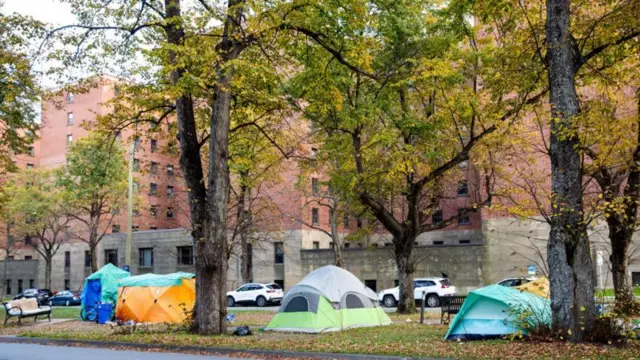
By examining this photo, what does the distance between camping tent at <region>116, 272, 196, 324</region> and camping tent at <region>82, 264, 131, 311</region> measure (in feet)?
6.15

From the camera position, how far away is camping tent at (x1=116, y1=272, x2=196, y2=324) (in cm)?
2398

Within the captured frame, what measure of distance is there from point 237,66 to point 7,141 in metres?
14.3

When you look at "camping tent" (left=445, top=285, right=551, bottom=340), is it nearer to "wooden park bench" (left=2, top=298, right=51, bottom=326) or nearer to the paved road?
the paved road

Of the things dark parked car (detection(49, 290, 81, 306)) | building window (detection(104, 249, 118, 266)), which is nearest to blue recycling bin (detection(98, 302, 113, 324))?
dark parked car (detection(49, 290, 81, 306))

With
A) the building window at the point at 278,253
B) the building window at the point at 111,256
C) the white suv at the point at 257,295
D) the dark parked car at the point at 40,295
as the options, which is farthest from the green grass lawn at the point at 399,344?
the building window at the point at 111,256

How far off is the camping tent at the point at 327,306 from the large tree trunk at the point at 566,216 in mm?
7940

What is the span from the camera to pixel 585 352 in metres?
10.8

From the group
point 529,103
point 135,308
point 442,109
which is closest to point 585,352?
point 529,103

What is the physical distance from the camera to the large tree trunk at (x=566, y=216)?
39.8ft

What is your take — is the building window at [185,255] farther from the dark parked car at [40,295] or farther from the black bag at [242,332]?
the black bag at [242,332]

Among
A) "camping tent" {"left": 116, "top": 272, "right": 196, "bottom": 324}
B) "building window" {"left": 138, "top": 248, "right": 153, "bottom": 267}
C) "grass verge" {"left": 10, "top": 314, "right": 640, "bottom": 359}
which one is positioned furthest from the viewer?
"building window" {"left": 138, "top": 248, "right": 153, "bottom": 267}

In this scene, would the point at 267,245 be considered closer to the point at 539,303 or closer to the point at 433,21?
the point at 433,21

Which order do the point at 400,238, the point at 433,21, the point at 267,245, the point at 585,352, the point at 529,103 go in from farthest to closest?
the point at 267,245, the point at 400,238, the point at 433,21, the point at 529,103, the point at 585,352

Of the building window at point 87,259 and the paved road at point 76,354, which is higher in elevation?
the building window at point 87,259
